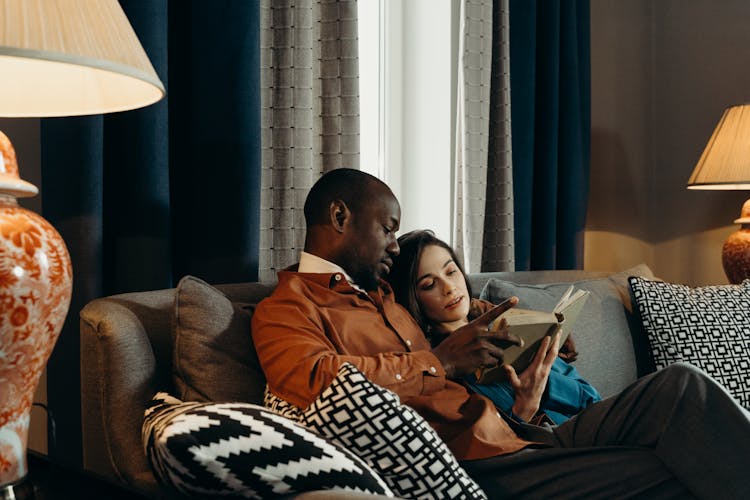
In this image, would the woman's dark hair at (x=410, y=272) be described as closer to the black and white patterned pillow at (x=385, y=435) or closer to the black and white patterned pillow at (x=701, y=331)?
the black and white patterned pillow at (x=701, y=331)

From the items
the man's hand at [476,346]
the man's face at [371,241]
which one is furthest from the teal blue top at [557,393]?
the man's face at [371,241]

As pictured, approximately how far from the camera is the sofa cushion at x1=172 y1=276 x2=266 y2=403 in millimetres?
1441

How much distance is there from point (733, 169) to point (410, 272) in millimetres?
1440

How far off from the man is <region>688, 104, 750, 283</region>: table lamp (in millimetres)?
1430

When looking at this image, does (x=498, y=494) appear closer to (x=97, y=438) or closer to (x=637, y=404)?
(x=637, y=404)

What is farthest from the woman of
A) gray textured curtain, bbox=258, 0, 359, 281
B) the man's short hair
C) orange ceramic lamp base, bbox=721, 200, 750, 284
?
orange ceramic lamp base, bbox=721, 200, 750, 284

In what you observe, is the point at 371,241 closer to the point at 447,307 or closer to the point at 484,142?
the point at 447,307

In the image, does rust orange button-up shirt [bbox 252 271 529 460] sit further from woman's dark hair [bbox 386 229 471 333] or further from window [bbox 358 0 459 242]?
window [bbox 358 0 459 242]

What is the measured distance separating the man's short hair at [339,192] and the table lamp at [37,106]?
1.92 ft

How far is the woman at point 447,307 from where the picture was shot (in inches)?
70.1

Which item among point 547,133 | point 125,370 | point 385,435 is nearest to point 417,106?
point 547,133

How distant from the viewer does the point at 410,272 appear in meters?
1.86

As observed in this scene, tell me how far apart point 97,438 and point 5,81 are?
2.10 ft

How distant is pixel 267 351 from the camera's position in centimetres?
144
